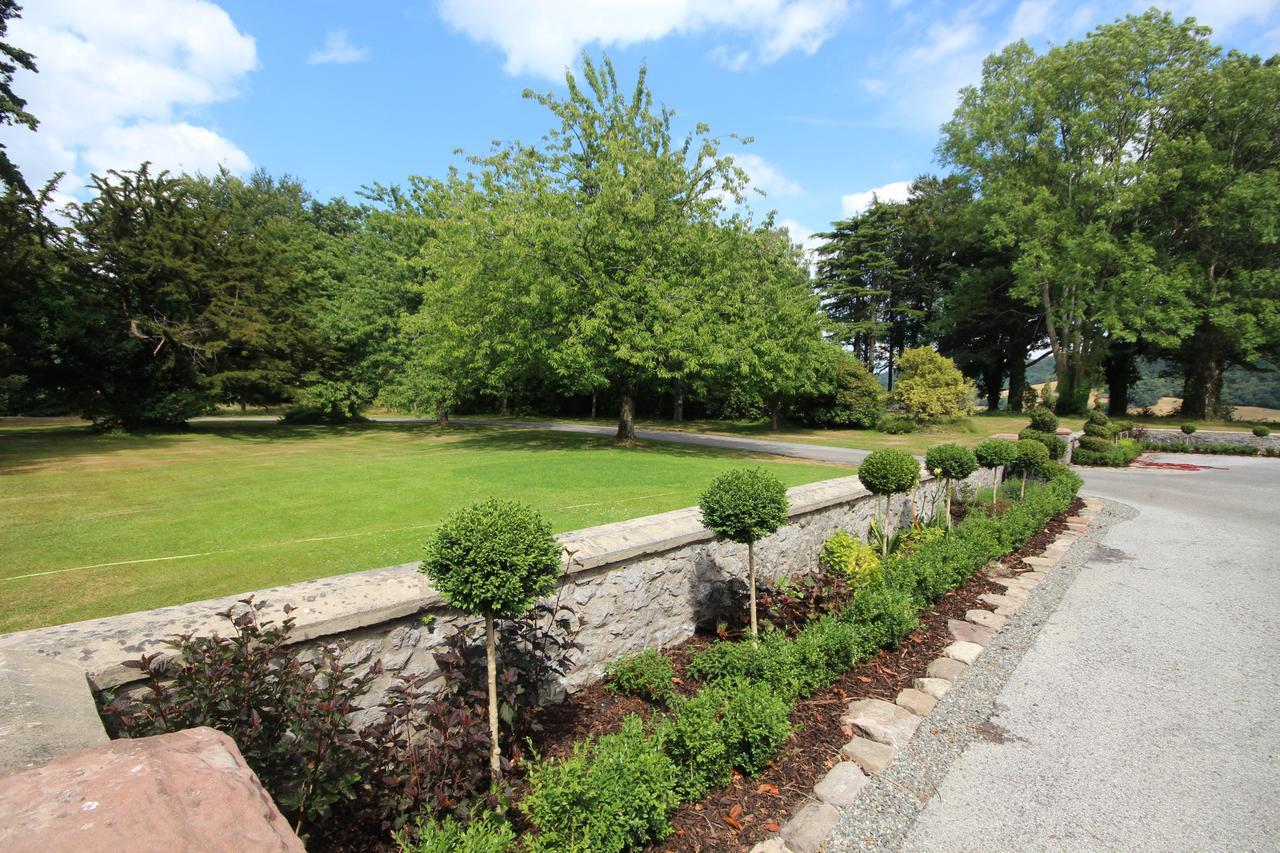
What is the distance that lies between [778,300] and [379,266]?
16215mm

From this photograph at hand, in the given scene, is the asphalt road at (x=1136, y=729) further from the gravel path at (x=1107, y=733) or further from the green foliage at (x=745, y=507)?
the green foliage at (x=745, y=507)

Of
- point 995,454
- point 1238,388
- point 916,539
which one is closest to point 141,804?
point 916,539

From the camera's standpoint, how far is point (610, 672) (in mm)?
4328

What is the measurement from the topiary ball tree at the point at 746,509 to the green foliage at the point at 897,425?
20.7 meters

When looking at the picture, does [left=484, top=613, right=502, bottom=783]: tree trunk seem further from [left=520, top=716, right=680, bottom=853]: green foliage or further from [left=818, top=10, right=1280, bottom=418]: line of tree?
[left=818, top=10, right=1280, bottom=418]: line of tree

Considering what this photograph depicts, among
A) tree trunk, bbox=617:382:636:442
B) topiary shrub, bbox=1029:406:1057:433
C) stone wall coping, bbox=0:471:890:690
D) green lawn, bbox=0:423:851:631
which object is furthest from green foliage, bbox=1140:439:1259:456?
stone wall coping, bbox=0:471:890:690

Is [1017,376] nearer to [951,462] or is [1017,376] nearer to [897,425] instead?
[897,425]

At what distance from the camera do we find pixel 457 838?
92.2 inches

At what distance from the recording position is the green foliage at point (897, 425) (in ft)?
75.9

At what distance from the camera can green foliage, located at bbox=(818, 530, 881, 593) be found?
589 centimetres

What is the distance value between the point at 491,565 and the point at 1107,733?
13.7ft

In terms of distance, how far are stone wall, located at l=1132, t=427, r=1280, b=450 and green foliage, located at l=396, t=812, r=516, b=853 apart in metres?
27.9

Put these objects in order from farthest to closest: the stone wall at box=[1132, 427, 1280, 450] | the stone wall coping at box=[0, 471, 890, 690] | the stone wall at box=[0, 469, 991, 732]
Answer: the stone wall at box=[1132, 427, 1280, 450] < the stone wall at box=[0, 469, 991, 732] < the stone wall coping at box=[0, 471, 890, 690]

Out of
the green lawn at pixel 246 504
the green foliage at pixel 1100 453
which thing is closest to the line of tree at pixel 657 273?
the green lawn at pixel 246 504
